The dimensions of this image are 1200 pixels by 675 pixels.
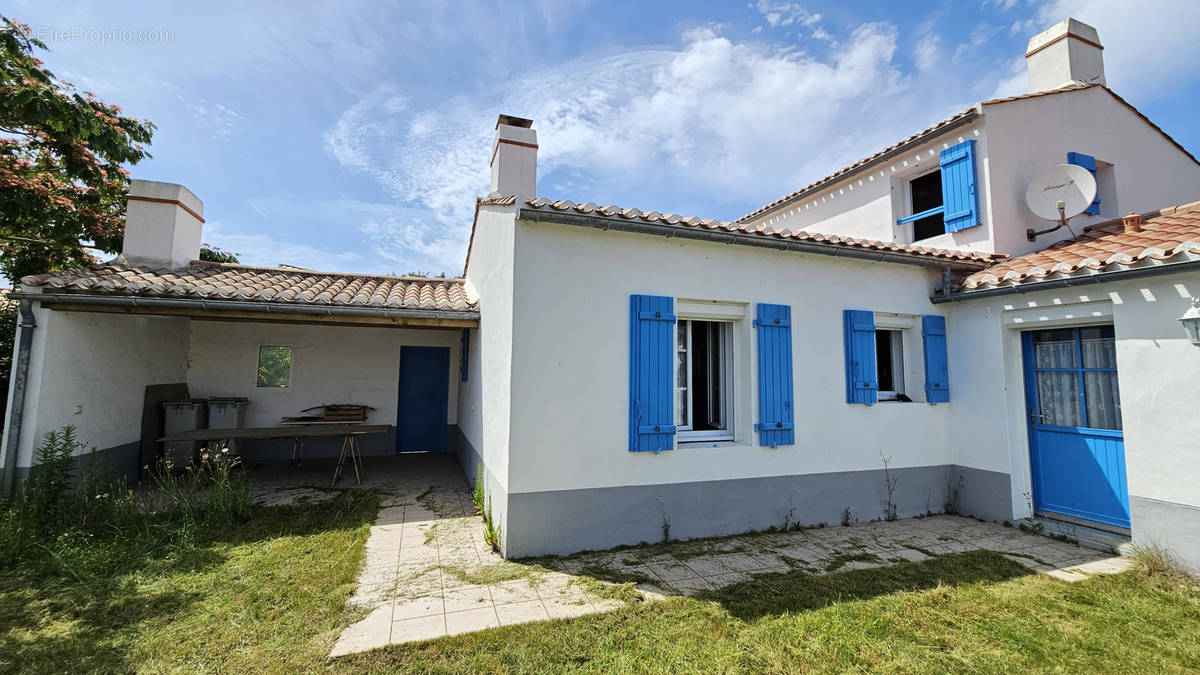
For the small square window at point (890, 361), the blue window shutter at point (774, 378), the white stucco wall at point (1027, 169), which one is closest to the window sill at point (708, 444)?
the blue window shutter at point (774, 378)

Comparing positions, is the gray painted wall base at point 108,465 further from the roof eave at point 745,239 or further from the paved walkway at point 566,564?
the roof eave at point 745,239

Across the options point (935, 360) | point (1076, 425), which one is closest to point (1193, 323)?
point (1076, 425)

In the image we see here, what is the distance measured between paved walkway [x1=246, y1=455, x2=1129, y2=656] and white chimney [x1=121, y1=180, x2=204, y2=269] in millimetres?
4767

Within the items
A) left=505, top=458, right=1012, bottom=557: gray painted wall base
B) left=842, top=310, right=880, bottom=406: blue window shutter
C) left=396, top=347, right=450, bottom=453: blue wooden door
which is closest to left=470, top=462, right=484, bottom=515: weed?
left=505, top=458, right=1012, bottom=557: gray painted wall base

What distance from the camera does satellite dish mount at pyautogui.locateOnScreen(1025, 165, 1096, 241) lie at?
630 centimetres

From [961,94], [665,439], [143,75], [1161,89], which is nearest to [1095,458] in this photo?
[665,439]

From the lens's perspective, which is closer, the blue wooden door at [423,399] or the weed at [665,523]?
the weed at [665,523]

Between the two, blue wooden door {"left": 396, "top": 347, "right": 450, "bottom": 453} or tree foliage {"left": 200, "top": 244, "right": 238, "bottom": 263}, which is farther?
tree foliage {"left": 200, "top": 244, "right": 238, "bottom": 263}

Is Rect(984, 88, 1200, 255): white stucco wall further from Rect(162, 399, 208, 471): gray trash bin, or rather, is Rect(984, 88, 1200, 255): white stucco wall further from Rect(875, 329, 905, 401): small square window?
Rect(162, 399, 208, 471): gray trash bin

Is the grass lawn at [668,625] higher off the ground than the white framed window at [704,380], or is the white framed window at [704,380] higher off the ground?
the white framed window at [704,380]

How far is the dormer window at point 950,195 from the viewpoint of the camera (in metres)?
7.05

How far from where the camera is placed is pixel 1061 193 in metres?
6.52

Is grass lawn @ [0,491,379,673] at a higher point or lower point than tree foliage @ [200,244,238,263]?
lower

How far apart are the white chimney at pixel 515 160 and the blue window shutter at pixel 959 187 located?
22.0ft
